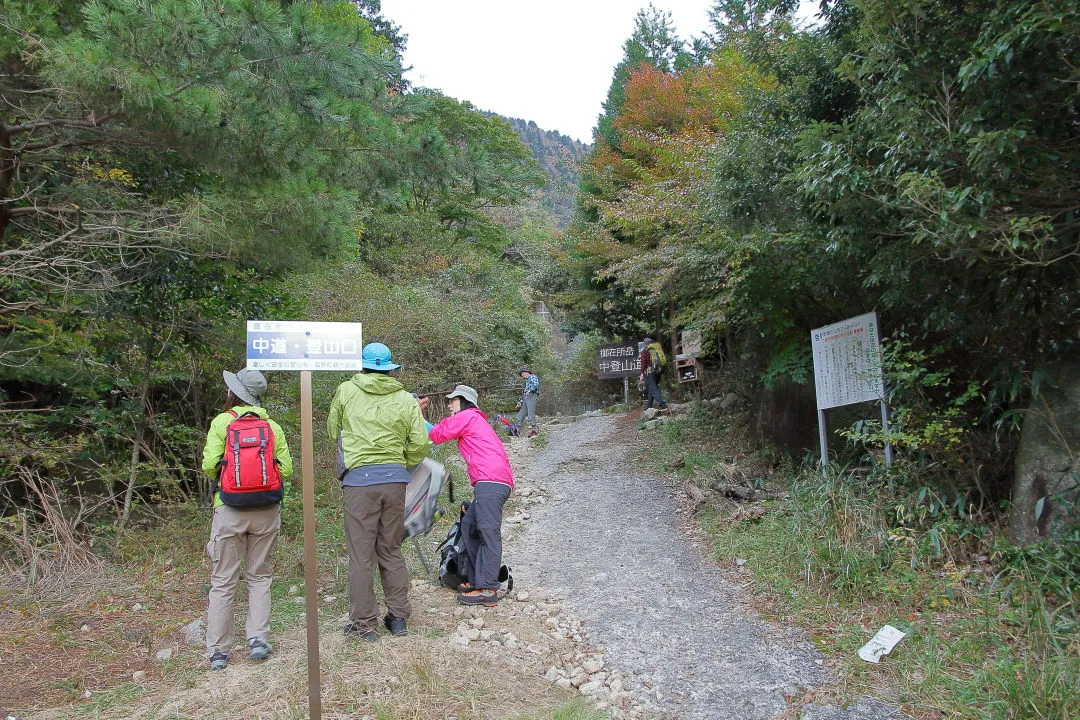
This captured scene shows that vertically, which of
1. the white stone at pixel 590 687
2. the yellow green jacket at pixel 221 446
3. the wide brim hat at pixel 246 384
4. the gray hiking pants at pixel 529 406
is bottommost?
the white stone at pixel 590 687

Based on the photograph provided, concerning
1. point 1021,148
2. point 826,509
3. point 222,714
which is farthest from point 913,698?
point 222,714

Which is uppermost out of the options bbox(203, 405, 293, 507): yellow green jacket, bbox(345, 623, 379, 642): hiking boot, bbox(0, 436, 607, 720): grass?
bbox(203, 405, 293, 507): yellow green jacket

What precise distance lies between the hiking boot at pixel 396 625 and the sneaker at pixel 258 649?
28.9 inches

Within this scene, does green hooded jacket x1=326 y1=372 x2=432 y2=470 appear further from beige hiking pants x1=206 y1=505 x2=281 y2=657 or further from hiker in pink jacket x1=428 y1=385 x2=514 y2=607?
beige hiking pants x1=206 y1=505 x2=281 y2=657

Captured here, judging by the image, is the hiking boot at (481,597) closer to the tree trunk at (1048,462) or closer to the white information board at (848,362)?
the white information board at (848,362)

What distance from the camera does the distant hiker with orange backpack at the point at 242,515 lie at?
13.2 feet

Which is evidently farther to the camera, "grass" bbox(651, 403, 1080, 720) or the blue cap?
the blue cap

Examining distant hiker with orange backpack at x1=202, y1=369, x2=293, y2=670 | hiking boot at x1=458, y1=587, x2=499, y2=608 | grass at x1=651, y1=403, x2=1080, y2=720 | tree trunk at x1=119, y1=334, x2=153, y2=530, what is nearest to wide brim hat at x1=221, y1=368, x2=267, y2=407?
distant hiker with orange backpack at x1=202, y1=369, x2=293, y2=670

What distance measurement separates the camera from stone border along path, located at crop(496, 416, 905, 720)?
367 cm

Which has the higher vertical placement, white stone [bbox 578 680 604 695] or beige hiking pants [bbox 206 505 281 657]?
beige hiking pants [bbox 206 505 281 657]

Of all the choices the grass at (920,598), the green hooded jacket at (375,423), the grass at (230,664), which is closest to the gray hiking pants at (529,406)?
the grass at (920,598)

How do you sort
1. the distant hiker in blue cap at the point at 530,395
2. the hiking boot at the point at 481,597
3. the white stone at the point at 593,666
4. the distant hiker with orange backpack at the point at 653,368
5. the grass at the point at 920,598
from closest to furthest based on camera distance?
1. the grass at the point at 920,598
2. the white stone at the point at 593,666
3. the hiking boot at the point at 481,597
4. the distant hiker in blue cap at the point at 530,395
5. the distant hiker with orange backpack at the point at 653,368

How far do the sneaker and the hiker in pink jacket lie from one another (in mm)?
1438

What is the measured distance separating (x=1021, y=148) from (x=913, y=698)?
318 centimetres
